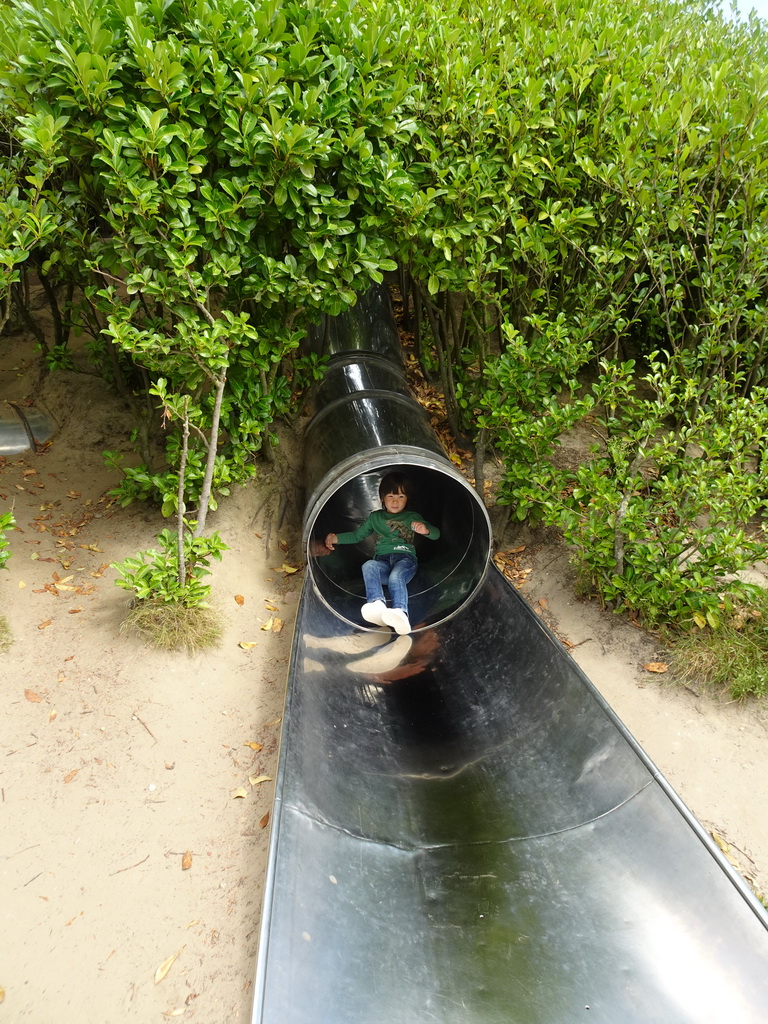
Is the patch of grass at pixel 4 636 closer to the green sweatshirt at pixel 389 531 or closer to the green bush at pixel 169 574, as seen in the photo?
the green bush at pixel 169 574

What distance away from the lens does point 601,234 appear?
4.72 m

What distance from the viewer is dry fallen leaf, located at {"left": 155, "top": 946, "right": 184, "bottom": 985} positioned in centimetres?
256

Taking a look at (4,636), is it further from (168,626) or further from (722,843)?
(722,843)

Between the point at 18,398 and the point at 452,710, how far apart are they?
4.79 m

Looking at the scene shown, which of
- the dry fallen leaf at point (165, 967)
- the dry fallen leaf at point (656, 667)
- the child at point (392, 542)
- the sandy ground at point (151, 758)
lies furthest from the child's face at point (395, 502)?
the dry fallen leaf at point (165, 967)

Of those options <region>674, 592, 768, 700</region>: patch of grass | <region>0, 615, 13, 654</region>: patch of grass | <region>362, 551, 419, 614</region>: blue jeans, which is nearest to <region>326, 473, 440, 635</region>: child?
<region>362, 551, 419, 614</region>: blue jeans

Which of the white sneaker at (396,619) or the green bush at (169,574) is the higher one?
the green bush at (169,574)

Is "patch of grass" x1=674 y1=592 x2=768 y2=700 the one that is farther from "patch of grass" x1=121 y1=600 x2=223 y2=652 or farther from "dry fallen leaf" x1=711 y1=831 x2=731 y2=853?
"patch of grass" x1=121 y1=600 x2=223 y2=652

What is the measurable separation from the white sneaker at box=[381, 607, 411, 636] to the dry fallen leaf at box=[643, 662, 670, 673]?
61.8 inches

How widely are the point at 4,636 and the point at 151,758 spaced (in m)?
1.20

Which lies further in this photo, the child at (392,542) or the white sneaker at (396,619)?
the child at (392,542)

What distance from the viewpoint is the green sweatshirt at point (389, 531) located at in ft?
17.2

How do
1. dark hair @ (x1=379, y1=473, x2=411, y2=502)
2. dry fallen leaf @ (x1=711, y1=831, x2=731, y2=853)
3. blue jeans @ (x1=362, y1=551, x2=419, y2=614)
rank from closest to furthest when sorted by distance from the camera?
dry fallen leaf @ (x1=711, y1=831, x2=731, y2=853), blue jeans @ (x1=362, y1=551, x2=419, y2=614), dark hair @ (x1=379, y1=473, x2=411, y2=502)

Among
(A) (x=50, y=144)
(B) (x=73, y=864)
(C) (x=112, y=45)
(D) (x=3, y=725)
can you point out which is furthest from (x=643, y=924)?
(C) (x=112, y=45)
